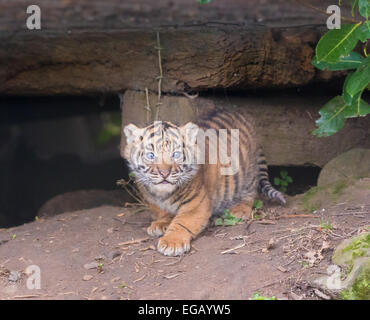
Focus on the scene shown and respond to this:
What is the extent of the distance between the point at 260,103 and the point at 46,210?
2.94 metres

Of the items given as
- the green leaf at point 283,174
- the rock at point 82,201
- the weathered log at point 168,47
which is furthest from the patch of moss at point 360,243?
the rock at point 82,201

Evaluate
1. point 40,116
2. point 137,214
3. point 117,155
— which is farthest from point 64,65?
point 117,155

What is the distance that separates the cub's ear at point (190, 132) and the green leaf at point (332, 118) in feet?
3.43

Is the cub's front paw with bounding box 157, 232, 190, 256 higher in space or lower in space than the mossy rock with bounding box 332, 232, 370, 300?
lower

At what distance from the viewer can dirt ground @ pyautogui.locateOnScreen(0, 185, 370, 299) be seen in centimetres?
348

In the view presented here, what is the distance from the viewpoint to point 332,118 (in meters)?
4.43

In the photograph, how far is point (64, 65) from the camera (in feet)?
18.0

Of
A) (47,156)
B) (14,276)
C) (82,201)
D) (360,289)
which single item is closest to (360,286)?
(360,289)

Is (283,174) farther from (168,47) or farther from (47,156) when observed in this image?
(47,156)

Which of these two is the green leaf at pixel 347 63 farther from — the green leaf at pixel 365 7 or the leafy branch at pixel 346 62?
the green leaf at pixel 365 7

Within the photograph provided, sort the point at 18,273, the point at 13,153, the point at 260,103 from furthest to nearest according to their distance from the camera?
1. the point at 13,153
2. the point at 260,103
3. the point at 18,273

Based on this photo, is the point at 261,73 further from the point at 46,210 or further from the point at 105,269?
the point at 46,210

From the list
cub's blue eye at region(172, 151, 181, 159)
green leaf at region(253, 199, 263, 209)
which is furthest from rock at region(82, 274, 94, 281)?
green leaf at region(253, 199, 263, 209)

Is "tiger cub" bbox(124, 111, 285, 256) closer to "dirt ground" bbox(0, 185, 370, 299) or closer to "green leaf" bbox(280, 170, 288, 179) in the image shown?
"dirt ground" bbox(0, 185, 370, 299)
